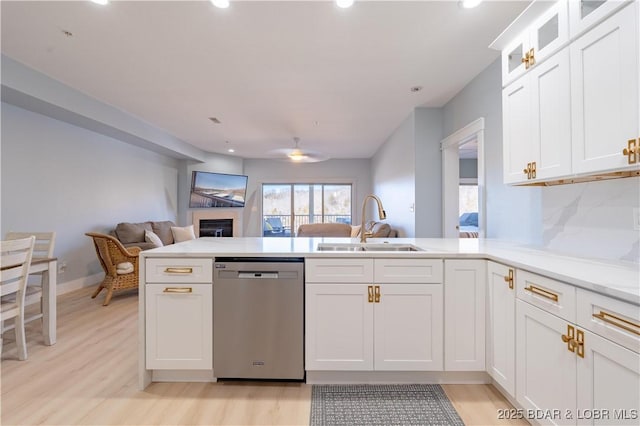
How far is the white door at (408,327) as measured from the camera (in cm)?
190

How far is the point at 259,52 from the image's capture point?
265 cm

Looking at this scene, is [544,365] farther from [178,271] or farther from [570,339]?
[178,271]

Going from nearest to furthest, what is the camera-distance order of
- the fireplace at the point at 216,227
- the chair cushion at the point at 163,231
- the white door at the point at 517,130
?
the white door at the point at 517,130, the chair cushion at the point at 163,231, the fireplace at the point at 216,227

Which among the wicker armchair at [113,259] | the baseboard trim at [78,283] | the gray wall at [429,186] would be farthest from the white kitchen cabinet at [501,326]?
the baseboard trim at [78,283]

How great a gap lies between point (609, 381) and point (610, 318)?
225 millimetres

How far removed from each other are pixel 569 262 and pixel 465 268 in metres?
0.52

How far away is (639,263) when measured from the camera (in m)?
1.46

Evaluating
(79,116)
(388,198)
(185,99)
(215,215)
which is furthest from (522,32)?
(215,215)

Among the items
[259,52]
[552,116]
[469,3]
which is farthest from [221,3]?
[552,116]

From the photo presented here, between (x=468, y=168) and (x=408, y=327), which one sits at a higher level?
(x=468, y=168)

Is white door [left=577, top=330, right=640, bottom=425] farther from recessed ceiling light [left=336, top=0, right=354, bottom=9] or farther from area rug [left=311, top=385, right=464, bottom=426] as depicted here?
recessed ceiling light [left=336, top=0, right=354, bottom=9]

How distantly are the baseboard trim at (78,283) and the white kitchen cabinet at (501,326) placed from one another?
16.5ft

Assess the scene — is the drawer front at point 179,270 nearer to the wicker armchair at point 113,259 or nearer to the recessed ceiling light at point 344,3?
the recessed ceiling light at point 344,3

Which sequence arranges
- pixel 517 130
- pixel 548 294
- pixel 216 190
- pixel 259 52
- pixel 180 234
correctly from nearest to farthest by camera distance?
1. pixel 548 294
2. pixel 517 130
3. pixel 259 52
4. pixel 180 234
5. pixel 216 190
